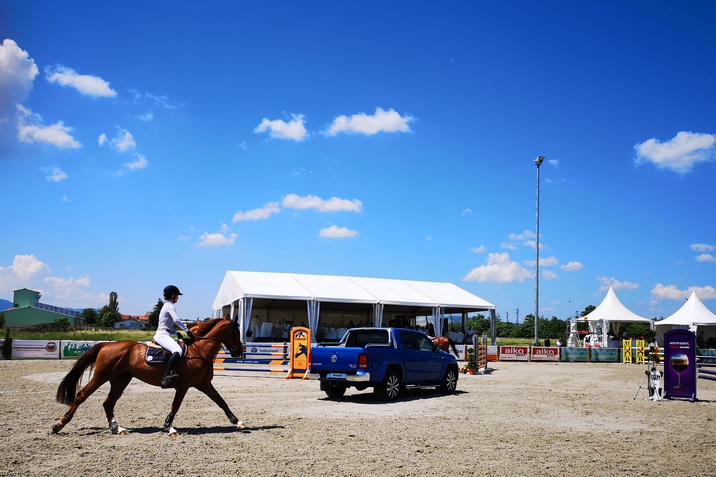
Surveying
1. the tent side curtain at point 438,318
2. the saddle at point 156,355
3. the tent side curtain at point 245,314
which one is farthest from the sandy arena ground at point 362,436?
the tent side curtain at point 438,318

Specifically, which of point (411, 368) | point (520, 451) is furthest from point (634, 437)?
point (411, 368)

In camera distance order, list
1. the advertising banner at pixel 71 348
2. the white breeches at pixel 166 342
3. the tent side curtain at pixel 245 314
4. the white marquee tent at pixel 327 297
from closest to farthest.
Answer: the white breeches at pixel 166 342, the advertising banner at pixel 71 348, the tent side curtain at pixel 245 314, the white marquee tent at pixel 327 297

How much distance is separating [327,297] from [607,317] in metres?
21.6

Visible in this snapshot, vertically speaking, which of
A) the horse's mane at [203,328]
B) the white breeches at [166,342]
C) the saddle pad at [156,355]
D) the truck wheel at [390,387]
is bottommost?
the truck wheel at [390,387]

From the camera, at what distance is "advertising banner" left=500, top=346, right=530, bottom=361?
33.6 meters

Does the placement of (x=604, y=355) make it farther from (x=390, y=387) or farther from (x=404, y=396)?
(x=390, y=387)

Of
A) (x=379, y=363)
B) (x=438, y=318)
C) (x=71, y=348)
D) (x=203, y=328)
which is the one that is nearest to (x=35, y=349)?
(x=71, y=348)

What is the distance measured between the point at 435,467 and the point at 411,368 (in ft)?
24.7

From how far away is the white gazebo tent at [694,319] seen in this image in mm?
40562

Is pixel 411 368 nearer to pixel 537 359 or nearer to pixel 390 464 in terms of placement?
pixel 390 464

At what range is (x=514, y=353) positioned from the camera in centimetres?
3384

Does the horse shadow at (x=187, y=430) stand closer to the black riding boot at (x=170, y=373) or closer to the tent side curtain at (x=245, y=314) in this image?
the black riding boot at (x=170, y=373)

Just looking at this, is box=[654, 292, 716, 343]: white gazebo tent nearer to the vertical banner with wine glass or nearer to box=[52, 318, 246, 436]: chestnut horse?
the vertical banner with wine glass

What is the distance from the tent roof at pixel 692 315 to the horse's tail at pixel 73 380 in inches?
1621
